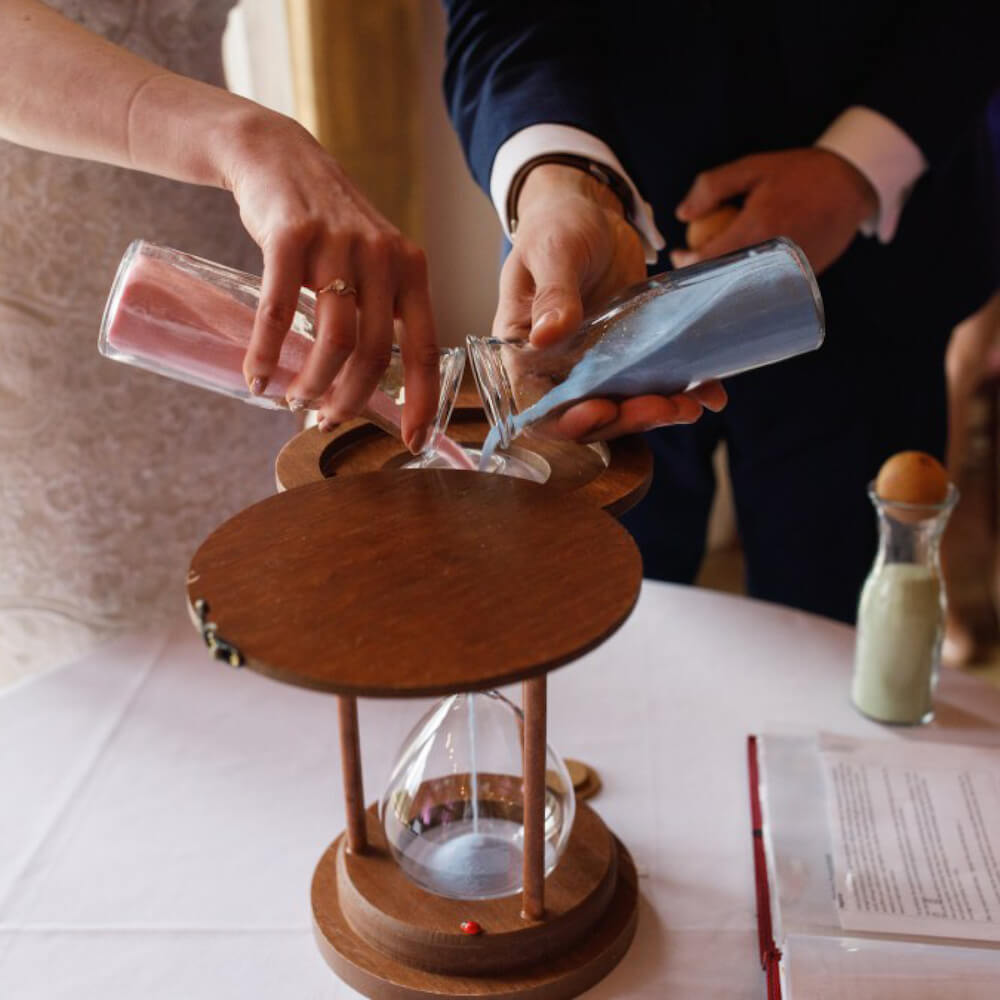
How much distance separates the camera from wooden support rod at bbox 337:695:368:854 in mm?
715

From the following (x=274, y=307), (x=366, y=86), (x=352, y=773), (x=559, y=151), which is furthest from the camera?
(x=366, y=86)

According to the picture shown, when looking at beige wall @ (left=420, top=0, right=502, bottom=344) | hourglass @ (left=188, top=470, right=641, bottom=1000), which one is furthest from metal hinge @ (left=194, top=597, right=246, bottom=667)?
beige wall @ (left=420, top=0, right=502, bottom=344)

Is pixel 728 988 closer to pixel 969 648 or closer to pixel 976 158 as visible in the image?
pixel 976 158

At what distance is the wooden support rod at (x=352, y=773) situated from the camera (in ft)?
2.35

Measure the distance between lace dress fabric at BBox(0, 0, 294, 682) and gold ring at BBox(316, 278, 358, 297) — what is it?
1.66 feet

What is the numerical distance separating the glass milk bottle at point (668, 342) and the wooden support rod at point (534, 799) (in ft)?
0.61

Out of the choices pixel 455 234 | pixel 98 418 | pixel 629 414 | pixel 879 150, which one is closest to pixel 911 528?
pixel 629 414

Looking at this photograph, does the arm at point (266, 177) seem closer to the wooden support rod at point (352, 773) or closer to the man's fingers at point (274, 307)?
the man's fingers at point (274, 307)

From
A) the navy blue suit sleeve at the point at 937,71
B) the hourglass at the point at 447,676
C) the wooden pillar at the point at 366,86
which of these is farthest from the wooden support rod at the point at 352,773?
the wooden pillar at the point at 366,86

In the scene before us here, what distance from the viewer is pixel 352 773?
2.39 feet

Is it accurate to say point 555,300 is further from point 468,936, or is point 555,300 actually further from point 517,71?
point 517,71

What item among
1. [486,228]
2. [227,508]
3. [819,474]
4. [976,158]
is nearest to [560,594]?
[227,508]

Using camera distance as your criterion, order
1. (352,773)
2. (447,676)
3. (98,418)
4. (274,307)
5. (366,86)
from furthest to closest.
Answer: (366,86)
(98,418)
(352,773)
(274,307)
(447,676)

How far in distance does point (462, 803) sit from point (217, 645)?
13.0 inches
